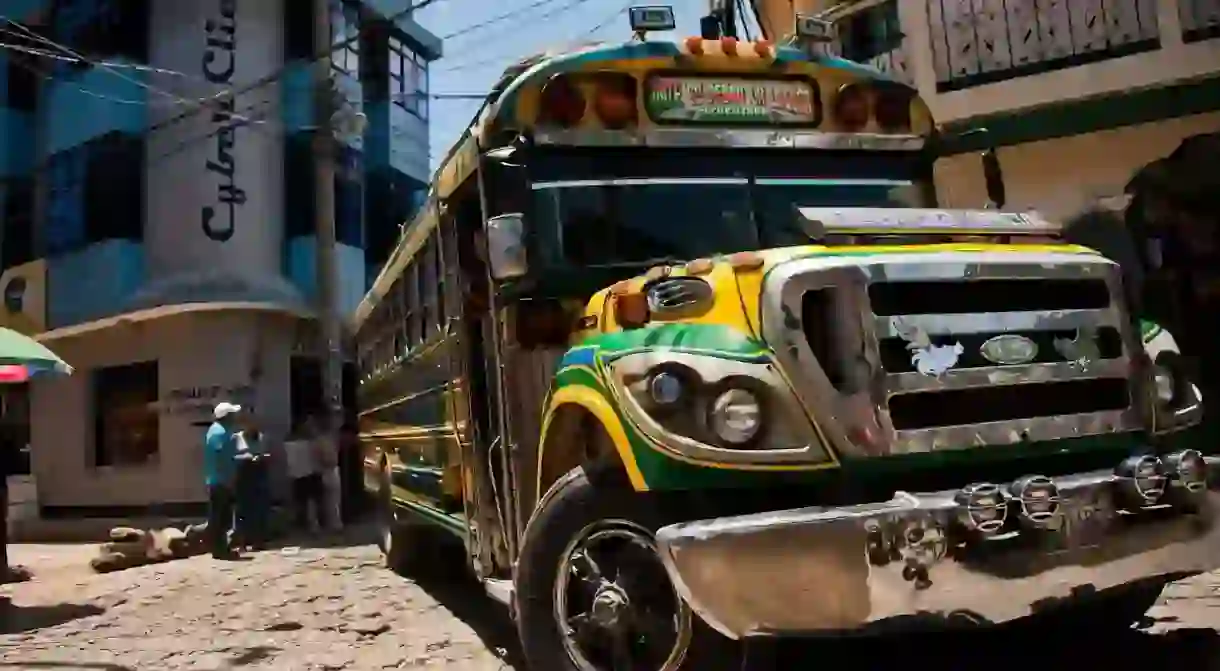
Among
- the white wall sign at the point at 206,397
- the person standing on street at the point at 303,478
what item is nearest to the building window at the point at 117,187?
the white wall sign at the point at 206,397

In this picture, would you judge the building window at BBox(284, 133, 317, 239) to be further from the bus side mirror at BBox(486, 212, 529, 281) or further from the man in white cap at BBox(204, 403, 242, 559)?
the bus side mirror at BBox(486, 212, 529, 281)

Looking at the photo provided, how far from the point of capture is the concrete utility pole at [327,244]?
1441cm

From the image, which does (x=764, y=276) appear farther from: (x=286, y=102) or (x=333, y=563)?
(x=286, y=102)

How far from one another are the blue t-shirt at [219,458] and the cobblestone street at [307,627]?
169cm

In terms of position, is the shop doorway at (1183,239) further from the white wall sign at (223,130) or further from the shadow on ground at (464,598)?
the white wall sign at (223,130)

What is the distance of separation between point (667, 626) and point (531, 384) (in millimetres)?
1401

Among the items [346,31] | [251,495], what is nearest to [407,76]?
[346,31]

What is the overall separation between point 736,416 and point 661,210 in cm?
153

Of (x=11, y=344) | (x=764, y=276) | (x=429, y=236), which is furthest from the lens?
(x=11, y=344)

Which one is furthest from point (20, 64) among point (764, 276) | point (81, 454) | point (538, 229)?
point (764, 276)

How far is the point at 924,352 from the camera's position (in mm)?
3508

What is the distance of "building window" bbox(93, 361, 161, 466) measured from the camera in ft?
57.8

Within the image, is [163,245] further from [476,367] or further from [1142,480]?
[1142,480]

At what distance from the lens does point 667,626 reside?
3555 mm
